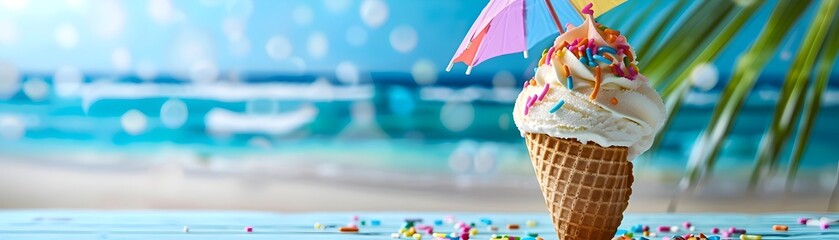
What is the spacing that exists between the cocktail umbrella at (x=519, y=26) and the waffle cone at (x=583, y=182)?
7.9 inches

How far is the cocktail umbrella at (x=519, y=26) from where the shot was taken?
59.7 inches

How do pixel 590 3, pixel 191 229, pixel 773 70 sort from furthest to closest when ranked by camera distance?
pixel 773 70 < pixel 191 229 < pixel 590 3

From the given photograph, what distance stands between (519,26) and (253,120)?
222 cm

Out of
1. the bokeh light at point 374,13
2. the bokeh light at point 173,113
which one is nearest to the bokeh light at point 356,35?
the bokeh light at point 374,13

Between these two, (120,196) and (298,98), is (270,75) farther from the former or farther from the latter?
(120,196)

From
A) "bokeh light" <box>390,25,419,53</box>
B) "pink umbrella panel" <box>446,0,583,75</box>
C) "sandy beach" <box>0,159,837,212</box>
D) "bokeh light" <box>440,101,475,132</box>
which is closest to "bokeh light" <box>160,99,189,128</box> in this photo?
"sandy beach" <box>0,159,837,212</box>

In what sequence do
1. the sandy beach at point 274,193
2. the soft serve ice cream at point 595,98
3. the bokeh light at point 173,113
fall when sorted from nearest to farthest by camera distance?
the soft serve ice cream at point 595,98 → the sandy beach at point 274,193 → the bokeh light at point 173,113

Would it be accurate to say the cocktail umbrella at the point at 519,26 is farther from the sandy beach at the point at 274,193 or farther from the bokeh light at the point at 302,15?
the bokeh light at the point at 302,15

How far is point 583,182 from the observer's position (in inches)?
53.9

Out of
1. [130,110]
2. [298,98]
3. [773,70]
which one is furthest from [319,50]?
[773,70]

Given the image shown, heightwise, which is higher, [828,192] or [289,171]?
[289,171]

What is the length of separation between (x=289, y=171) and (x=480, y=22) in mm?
2213

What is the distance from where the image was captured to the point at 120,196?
3494mm

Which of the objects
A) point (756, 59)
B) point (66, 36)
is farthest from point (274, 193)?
point (756, 59)
